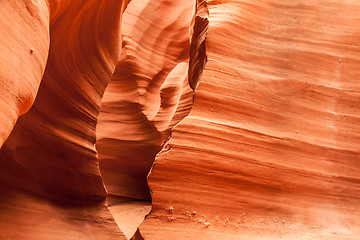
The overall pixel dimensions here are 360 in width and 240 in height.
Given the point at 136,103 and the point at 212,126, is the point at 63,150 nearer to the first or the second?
the point at 212,126

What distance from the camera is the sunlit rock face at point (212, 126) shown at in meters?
2.02

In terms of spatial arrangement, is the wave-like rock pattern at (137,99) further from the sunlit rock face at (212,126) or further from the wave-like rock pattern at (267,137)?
the wave-like rock pattern at (267,137)

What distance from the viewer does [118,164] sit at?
5.09 metres

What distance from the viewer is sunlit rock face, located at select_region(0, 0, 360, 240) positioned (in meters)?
2.02

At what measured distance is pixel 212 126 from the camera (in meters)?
2.20

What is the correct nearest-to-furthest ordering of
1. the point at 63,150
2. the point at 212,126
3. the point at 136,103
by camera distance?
the point at 212,126
the point at 63,150
the point at 136,103

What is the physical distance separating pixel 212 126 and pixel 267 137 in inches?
14.5

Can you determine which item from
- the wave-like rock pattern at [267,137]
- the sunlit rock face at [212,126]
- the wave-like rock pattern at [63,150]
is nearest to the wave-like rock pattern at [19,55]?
the sunlit rock face at [212,126]

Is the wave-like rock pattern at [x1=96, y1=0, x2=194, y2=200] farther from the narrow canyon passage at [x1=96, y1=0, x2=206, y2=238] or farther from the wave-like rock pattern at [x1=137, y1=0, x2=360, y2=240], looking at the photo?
the wave-like rock pattern at [x1=137, y1=0, x2=360, y2=240]

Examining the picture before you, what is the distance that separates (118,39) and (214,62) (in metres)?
1.73

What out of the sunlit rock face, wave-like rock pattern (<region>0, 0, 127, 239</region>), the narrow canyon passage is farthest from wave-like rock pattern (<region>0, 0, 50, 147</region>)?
the narrow canyon passage

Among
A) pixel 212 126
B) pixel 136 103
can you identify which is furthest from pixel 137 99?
pixel 212 126

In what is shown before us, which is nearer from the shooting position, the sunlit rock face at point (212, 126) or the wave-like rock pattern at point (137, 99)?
the sunlit rock face at point (212, 126)

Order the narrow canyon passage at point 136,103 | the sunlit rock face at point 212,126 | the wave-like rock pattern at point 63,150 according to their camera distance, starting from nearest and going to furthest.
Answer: the sunlit rock face at point 212,126 < the wave-like rock pattern at point 63,150 < the narrow canyon passage at point 136,103
